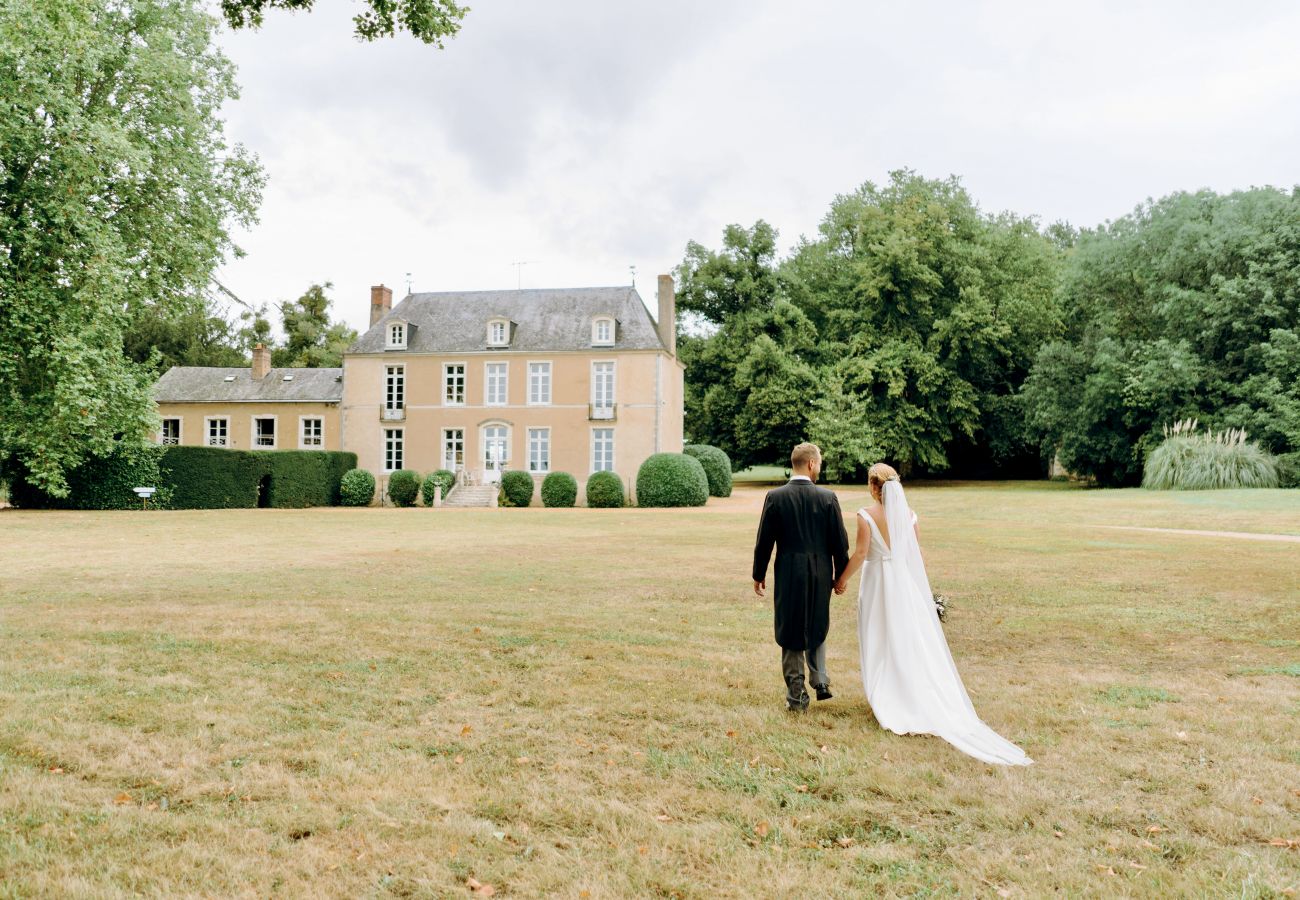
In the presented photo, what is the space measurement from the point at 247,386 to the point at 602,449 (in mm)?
15706

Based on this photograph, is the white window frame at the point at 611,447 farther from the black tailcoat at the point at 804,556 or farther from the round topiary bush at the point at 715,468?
the black tailcoat at the point at 804,556

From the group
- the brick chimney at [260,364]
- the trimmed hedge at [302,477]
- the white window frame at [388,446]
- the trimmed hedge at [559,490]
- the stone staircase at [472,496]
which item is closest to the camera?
the trimmed hedge at [302,477]

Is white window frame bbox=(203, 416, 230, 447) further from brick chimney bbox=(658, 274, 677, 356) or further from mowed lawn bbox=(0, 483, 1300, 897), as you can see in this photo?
mowed lawn bbox=(0, 483, 1300, 897)

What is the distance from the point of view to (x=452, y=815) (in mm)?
3760

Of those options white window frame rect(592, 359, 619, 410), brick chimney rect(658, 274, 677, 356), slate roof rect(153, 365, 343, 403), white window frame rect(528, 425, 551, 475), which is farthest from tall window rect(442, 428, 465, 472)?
→ brick chimney rect(658, 274, 677, 356)

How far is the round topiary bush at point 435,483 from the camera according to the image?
1248 inches

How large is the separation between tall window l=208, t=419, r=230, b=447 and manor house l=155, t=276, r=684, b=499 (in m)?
5.74

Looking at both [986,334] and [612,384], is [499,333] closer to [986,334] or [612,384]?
[612,384]

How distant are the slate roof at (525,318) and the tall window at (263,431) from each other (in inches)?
219

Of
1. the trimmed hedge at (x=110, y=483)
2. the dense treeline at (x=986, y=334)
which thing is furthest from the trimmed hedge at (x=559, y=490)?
the dense treeline at (x=986, y=334)

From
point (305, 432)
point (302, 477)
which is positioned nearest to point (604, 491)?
point (302, 477)

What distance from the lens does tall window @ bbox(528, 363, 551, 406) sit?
33688 mm

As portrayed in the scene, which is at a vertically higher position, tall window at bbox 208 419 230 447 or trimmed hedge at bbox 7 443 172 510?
tall window at bbox 208 419 230 447

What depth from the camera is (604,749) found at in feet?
15.4
